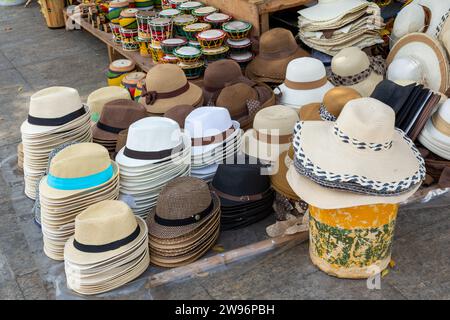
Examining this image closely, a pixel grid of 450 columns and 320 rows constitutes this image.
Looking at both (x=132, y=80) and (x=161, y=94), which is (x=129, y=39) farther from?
(x=161, y=94)

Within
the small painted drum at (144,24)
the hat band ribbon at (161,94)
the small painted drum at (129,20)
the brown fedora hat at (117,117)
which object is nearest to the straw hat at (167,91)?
the hat band ribbon at (161,94)

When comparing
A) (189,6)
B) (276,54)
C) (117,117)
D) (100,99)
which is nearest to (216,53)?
(276,54)

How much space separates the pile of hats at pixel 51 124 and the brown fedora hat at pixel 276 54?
1.48 m

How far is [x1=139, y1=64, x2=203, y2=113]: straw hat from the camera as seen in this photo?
434 centimetres

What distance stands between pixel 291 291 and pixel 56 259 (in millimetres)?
1500

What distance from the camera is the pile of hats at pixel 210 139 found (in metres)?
3.79

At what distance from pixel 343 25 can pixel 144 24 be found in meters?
2.02

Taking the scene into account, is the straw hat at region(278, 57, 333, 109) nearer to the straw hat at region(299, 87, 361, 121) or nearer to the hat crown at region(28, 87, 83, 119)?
the straw hat at region(299, 87, 361, 121)

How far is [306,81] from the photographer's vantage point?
4.16m

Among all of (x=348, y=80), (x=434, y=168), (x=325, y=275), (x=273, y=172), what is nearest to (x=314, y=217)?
(x=325, y=275)

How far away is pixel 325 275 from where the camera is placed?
3.27 meters

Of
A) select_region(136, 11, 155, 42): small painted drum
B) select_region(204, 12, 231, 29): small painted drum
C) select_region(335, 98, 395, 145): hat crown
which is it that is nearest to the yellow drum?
select_region(335, 98, 395, 145): hat crown

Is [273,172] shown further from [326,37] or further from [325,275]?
[326,37]
